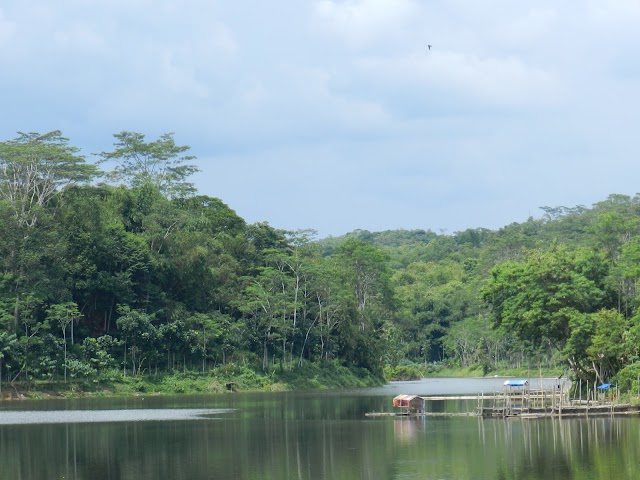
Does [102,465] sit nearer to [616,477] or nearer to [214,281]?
[616,477]

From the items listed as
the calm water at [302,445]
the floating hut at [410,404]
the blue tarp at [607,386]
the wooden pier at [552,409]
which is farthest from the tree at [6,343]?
the blue tarp at [607,386]

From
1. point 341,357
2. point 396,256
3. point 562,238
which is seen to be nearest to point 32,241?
point 341,357

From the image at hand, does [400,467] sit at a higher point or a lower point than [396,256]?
lower

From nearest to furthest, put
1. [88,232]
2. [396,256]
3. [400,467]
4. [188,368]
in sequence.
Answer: [400,467], [88,232], [188,368], [396,256]

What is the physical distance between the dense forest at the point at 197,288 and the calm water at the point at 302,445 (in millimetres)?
7615

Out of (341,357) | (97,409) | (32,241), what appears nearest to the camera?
(97,409)

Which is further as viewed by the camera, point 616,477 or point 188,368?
point 188,368

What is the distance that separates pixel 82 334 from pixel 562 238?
86.9 m

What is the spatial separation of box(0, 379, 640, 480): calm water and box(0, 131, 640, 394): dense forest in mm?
7615

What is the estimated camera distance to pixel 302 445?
3888 cm

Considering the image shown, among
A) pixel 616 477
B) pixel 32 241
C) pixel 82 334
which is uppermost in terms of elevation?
pixel 32 241

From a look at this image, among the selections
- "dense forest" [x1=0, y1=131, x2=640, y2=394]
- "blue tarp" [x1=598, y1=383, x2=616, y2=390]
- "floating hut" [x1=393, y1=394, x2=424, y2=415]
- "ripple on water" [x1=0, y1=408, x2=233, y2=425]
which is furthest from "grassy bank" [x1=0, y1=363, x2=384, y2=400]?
"blue tarp" [x1=598, y1=383, x2=616, y2=390]

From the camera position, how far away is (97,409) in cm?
5822

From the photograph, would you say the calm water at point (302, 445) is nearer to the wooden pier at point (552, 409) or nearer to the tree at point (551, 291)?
the wooden pier at point (552, 409)
